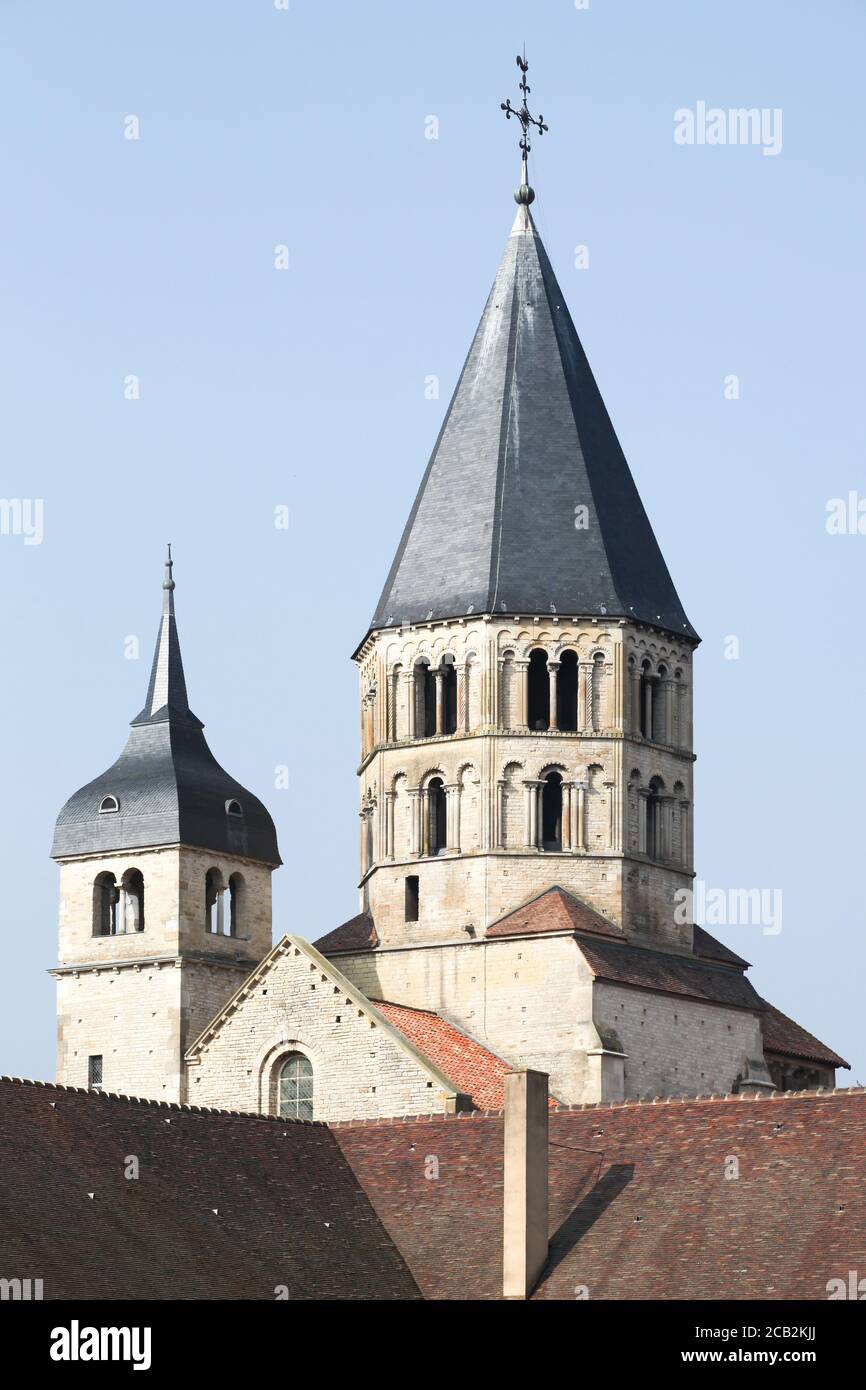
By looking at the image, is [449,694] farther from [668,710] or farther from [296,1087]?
[296,1087]

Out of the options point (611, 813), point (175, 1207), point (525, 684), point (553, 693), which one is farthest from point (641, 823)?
point (175, 1207)

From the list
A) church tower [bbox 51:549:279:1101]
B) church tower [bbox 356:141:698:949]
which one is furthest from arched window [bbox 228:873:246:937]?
church tower [bbox 356:141:698:949]

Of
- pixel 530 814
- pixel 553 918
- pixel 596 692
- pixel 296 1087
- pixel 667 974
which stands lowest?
pixel 296 1087

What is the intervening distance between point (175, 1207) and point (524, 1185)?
5.53 meters

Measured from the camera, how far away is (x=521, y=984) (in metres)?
72.5

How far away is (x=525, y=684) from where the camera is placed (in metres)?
74.6

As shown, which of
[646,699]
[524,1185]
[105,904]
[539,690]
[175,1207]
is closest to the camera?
[524,1185]

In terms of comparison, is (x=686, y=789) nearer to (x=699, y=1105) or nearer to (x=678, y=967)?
(x=678, y=967)

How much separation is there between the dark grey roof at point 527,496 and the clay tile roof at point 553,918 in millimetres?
6016

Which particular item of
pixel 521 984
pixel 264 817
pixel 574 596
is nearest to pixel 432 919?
pixel 521 984

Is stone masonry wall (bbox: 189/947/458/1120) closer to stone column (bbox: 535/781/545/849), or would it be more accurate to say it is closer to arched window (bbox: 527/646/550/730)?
stone column (bbox: 535/781/545/849)

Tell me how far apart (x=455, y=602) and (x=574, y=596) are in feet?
8.05

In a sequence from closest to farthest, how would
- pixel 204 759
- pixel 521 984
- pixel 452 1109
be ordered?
pixel 452 1109
pixel 521 984
pixel 204 759

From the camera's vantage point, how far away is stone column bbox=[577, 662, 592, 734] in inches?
2936
